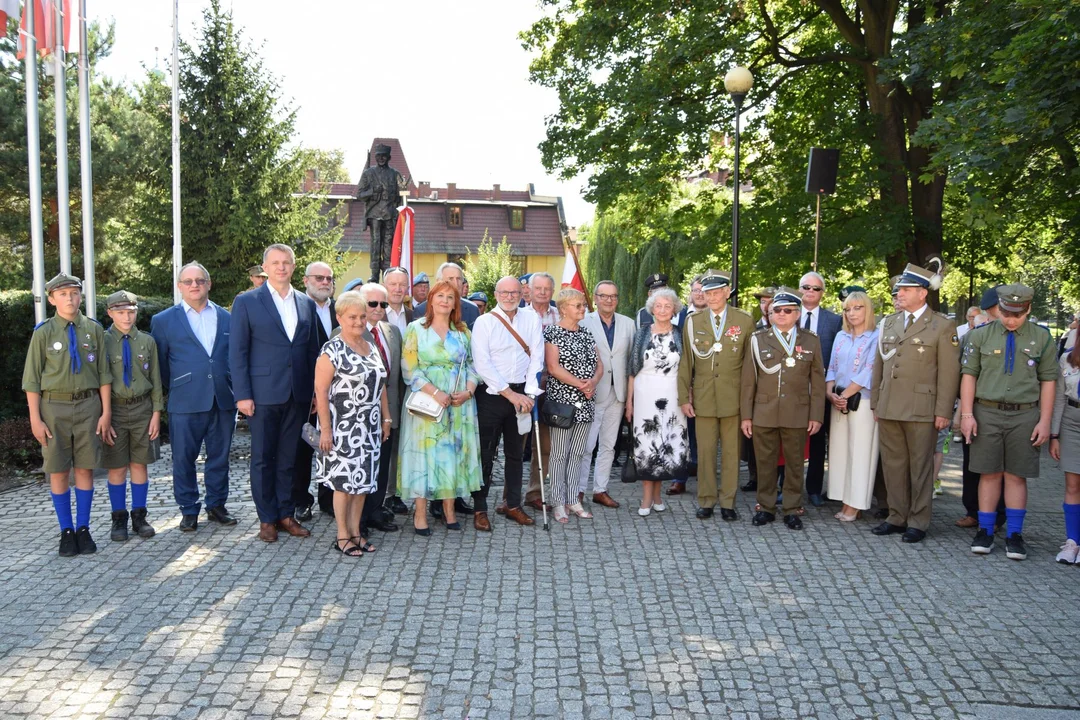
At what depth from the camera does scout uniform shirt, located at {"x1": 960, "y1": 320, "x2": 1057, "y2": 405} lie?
641cm

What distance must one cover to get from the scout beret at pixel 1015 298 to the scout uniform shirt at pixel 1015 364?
0.57 ft

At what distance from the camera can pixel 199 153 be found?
2053 centimetres

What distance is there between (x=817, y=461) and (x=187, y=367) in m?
5.40

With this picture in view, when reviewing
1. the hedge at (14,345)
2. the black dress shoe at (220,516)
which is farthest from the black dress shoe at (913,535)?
the hedge at (14,345)

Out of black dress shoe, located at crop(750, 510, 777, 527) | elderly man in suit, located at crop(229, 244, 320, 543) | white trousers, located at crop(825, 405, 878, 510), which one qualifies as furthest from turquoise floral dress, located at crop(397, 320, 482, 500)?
white trousers, located at crop(825, 405, 878, 510)

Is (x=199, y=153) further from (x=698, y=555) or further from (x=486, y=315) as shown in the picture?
(x=698, y=555)

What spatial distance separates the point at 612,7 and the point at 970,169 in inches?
363

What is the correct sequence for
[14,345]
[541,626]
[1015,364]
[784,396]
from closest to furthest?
[541,626] < [1015,364] < [784,396] < [14,345]

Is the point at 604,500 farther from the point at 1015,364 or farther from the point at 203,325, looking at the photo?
the point at 203,325

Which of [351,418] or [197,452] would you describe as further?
[197,452]

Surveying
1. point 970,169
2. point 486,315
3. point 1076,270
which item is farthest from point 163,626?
point 1076,270

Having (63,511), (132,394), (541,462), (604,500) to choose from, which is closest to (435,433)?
(541,462)

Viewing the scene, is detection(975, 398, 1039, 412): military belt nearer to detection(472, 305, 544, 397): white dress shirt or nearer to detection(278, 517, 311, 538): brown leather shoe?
detection(472, 305, 544, 397): white dress shirt

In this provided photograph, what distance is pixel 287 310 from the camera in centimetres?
665
